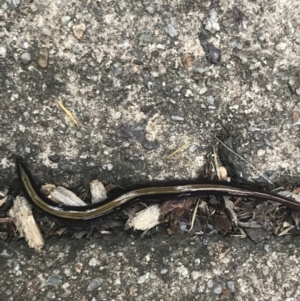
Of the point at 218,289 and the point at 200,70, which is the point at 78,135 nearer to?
→ the point at 200,70

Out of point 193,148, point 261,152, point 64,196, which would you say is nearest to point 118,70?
point 193,148

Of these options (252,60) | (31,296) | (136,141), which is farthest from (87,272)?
(252,60)

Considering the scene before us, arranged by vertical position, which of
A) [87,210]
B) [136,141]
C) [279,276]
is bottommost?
[279,276]

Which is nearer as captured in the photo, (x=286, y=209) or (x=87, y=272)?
(x=87, y=272)

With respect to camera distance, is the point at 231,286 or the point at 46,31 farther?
the point at 231,286

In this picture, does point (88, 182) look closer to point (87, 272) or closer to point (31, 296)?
point (87, 272)

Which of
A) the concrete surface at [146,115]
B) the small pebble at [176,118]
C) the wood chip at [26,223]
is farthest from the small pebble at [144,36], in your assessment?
the wood chip at [26,223]
